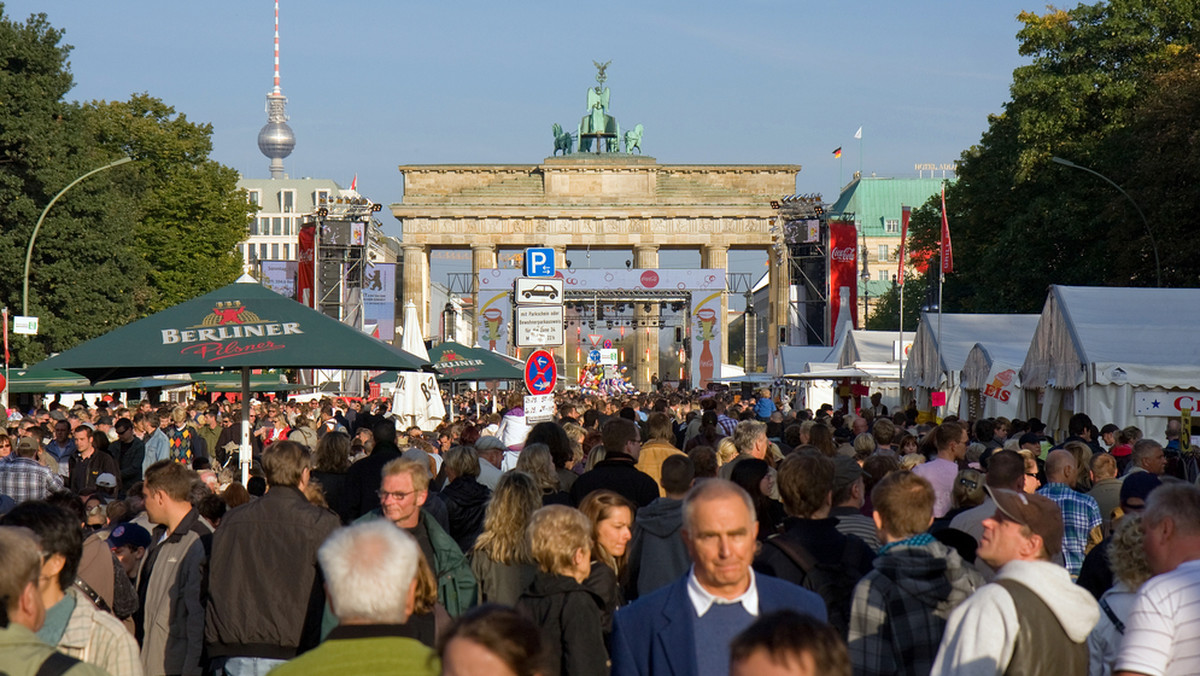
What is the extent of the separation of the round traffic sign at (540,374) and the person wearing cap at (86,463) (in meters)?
4.68

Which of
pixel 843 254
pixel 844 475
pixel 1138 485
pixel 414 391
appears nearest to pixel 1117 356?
pixel 414 391

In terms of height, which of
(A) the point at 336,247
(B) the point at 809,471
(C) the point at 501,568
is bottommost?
(C) the point at 501,568

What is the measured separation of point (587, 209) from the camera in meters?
78.2

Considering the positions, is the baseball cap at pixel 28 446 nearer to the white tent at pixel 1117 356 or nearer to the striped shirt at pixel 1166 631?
the striped shirt at pixel 1166 631

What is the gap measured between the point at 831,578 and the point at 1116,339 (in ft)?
47.4

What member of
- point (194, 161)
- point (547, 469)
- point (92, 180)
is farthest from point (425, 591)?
point (194, 161)

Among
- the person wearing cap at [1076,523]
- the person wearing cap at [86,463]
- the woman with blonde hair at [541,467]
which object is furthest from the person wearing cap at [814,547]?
the person wearing cap at [86,463]

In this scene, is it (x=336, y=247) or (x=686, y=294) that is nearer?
(x=336, y=247)

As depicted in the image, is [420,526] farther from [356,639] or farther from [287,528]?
[356,639]

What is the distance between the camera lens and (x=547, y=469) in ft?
29.7

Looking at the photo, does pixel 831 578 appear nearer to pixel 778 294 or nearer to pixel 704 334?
pixel 704 334

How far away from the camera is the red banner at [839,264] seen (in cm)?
5203

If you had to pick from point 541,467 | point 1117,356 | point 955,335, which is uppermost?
point 955,335

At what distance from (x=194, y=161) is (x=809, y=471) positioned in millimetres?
54467
